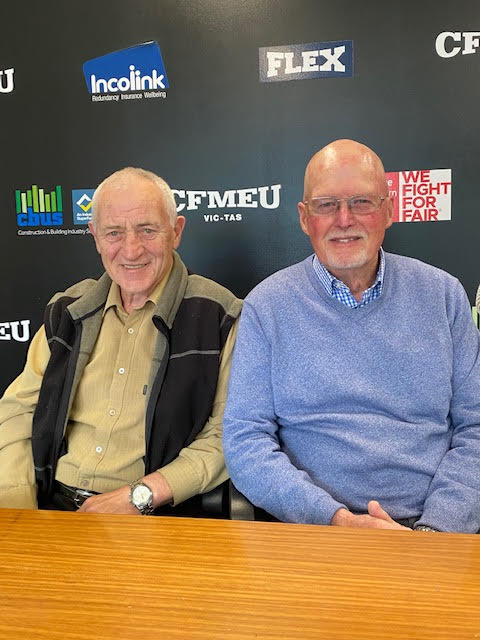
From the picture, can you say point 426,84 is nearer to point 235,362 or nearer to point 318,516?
point 235,362

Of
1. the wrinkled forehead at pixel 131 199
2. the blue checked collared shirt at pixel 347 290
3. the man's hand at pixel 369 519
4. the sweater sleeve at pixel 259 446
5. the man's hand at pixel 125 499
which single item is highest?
the wrinkled forehead at pixel 131 199

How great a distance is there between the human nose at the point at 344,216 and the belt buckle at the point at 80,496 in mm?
1069

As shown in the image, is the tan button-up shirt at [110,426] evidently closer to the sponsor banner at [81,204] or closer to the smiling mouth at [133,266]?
the smiling mouth at [133,266]

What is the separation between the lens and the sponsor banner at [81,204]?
3.10 meters

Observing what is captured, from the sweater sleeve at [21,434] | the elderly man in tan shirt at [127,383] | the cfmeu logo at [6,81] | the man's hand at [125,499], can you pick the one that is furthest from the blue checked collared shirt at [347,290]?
the cfmeu logo at [6,81]

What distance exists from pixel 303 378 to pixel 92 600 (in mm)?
927

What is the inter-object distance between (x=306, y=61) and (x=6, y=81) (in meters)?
1.45

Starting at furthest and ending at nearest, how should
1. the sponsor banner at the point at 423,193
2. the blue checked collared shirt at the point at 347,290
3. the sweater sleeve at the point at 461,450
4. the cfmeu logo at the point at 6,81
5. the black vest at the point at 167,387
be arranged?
the cfmeu logo at the point at 6,81, the sponsor banner at the point at 423,193, the black vest at the point at 167,387, the blue checked collared shirt at the point at 347,290, the sweater sleeve at the point at 461,450

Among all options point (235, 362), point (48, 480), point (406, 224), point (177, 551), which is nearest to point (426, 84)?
point (406, 224)

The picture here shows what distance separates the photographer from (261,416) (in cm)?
170

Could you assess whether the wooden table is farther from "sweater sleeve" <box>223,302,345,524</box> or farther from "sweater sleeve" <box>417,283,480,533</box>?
"sweater sleeve" <box>417,283,480,533</box>

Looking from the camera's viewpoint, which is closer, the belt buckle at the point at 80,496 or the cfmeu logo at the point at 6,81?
the belt buckle at the point at 80,496

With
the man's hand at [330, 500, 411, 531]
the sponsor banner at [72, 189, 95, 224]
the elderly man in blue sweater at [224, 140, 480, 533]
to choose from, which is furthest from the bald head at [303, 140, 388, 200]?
the sponsor banner at [72, 189, 95, 224]

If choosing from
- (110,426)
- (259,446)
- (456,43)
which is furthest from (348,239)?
(456,43)
